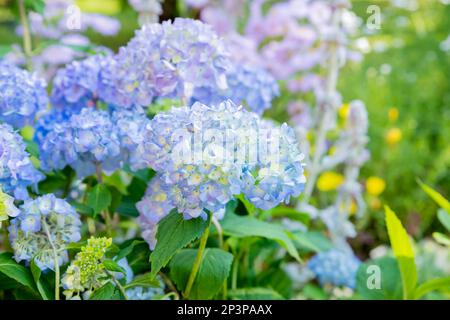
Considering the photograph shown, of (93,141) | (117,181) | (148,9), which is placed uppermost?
(148,9)

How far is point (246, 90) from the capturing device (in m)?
1.67

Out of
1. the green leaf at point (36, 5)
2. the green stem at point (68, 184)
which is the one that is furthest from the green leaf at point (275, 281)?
the green leaf at point (36, 5)

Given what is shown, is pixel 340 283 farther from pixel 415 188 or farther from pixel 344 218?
pixel 415 188

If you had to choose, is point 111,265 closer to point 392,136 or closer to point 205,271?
point 205,271

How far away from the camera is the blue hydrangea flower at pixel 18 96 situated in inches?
57.4

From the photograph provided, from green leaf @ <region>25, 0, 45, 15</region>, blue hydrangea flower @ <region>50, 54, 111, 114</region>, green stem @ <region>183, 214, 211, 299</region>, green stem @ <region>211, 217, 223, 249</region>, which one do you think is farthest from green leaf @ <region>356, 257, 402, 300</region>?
green leaf @ <region>25, 0, 45, 15</region>

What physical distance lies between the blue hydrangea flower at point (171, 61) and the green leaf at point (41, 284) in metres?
0.39

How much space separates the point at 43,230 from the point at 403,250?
72 centimetres

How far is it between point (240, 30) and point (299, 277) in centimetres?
162

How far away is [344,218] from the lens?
7.98 ft

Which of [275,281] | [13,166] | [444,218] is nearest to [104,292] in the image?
[13,166]

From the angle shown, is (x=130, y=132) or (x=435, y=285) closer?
(x=130, y=132)

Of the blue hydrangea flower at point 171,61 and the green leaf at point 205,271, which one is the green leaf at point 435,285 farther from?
the blue hydrangea flower at point 171,61

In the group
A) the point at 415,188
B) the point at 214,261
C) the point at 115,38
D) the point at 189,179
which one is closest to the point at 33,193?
the point at 214,261
